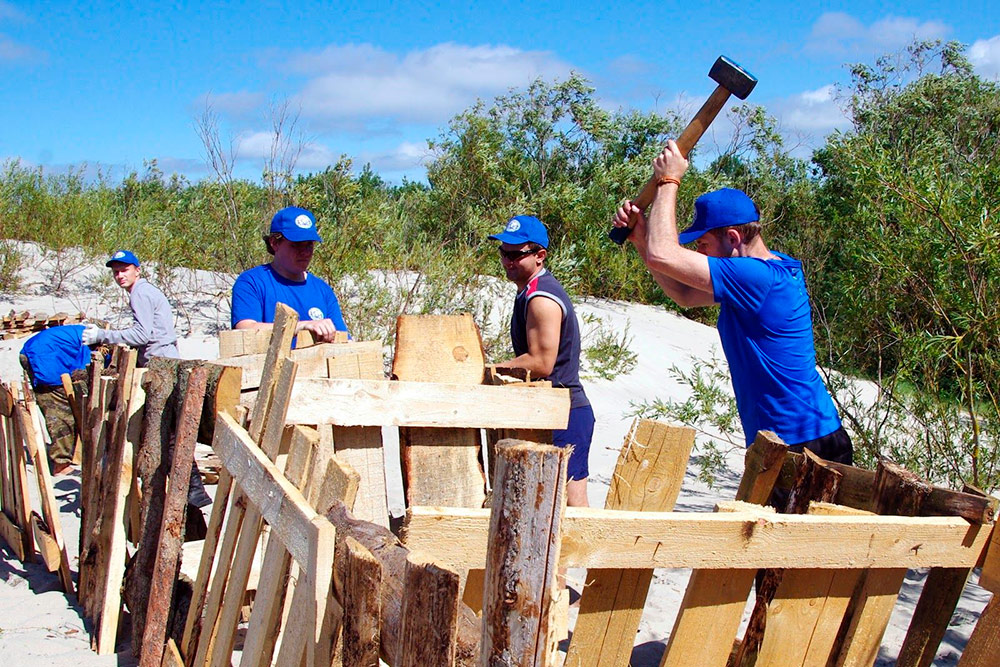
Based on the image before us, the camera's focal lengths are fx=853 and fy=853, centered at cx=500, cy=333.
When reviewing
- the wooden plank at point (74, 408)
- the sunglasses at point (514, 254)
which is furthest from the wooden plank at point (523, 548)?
the wooden plank at point (74, 408)

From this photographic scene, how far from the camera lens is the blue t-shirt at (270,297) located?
182 inches

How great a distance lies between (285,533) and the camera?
223 centimetres

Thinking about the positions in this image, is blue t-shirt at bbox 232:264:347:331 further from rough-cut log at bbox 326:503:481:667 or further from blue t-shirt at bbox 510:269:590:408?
rough-cut log at bbox 326:503:481:667

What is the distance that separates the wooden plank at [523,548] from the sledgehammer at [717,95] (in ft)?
6.95

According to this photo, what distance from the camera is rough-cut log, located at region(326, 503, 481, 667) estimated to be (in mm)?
1654

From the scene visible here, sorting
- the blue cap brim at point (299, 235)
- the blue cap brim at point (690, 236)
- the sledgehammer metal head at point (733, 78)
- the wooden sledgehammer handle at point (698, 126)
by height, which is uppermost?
the sledgehammer metal head at point (733, 78)

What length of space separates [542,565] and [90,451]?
12.7 ft

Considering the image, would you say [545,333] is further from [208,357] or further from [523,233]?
[208,357]

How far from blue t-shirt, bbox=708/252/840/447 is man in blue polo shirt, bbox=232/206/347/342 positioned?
228 centimetres

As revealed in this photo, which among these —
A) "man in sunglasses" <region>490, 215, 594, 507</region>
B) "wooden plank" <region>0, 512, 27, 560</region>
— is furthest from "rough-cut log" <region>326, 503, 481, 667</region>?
"wooden plank" <region>0, 512, 27, 560</region>

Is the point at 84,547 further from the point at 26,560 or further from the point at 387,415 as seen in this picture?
the point at 387,415

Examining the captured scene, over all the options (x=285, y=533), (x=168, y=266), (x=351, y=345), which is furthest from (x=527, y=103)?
(x=285, y=533)

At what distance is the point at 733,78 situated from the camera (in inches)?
135

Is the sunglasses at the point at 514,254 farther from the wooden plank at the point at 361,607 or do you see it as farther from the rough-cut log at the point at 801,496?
the wooden plank at the point at 361,607
